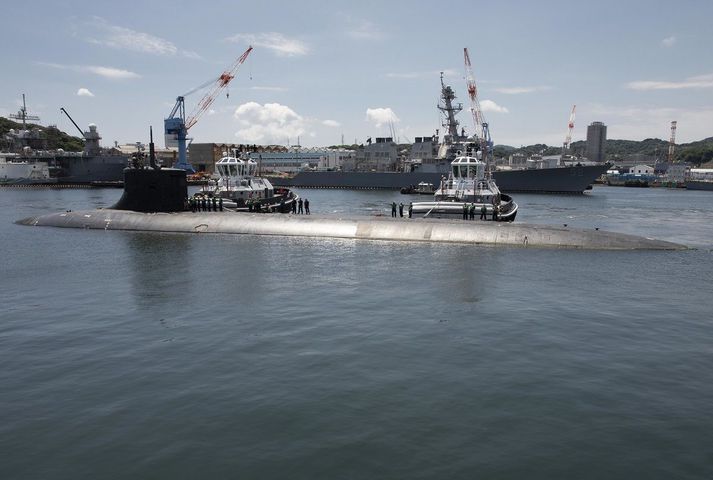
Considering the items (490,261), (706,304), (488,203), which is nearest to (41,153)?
(488,203)

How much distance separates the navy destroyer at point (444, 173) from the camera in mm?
102875

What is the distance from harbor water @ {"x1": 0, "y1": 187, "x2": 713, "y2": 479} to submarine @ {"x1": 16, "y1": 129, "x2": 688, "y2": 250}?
658cm

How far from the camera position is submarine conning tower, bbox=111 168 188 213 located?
130 feet

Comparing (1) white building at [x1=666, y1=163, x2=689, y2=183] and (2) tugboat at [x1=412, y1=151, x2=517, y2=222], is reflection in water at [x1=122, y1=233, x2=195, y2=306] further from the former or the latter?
(1) white building at [x1=666, y1=163, x2=689, y2=183]

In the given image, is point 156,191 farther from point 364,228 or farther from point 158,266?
point 364,228

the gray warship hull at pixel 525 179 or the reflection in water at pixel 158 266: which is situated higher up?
the gray warship hull at pixel 525 179

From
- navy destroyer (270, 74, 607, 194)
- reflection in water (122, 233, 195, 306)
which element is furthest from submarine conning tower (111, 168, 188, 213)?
navy destroyer (270, 74, 607, 194)

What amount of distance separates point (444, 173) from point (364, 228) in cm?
7649

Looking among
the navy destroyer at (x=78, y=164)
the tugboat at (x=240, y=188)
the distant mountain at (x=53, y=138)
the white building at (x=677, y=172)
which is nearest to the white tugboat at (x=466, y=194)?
the tugboat at (x=240, y=188)

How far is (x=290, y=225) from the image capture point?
36.9 m

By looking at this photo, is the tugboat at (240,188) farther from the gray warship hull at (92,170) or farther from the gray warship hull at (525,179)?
the gray warship hull at (92,170)

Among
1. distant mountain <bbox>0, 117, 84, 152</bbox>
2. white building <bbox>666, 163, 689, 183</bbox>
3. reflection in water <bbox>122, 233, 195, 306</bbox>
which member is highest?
distant mountain <bbox>0, 117, 84, 152</bbox>

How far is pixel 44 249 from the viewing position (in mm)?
32281

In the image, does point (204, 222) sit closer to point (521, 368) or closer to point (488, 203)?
point (488, 203)
